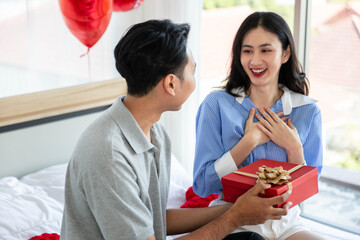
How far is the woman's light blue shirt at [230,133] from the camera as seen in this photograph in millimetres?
1833

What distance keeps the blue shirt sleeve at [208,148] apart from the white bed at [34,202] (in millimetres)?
459

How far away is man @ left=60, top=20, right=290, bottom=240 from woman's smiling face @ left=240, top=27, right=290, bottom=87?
471 mm

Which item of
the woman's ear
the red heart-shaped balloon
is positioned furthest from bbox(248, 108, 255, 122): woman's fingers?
the red heart-shaped balloon

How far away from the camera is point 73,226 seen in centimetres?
129

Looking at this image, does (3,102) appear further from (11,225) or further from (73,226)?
(73,226)

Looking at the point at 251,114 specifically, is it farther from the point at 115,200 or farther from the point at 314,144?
the point at 115,200

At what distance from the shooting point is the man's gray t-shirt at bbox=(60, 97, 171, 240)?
4.01 ft

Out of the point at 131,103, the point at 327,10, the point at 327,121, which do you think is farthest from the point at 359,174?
the point at 131,103

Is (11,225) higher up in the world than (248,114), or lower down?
lower down

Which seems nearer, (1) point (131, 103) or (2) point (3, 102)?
(1) point (131, 103)

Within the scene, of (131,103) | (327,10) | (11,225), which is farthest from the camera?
(327,10)

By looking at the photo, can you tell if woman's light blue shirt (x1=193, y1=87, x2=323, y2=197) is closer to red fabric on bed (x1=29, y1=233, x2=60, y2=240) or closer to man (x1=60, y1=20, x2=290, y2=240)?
man (x1=60, y1=20, x2=290, y2=240)

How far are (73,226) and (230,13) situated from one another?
6.37ft

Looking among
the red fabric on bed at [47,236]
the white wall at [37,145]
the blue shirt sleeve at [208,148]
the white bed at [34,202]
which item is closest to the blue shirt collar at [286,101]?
the blue shirt sleeve at [208,148]
